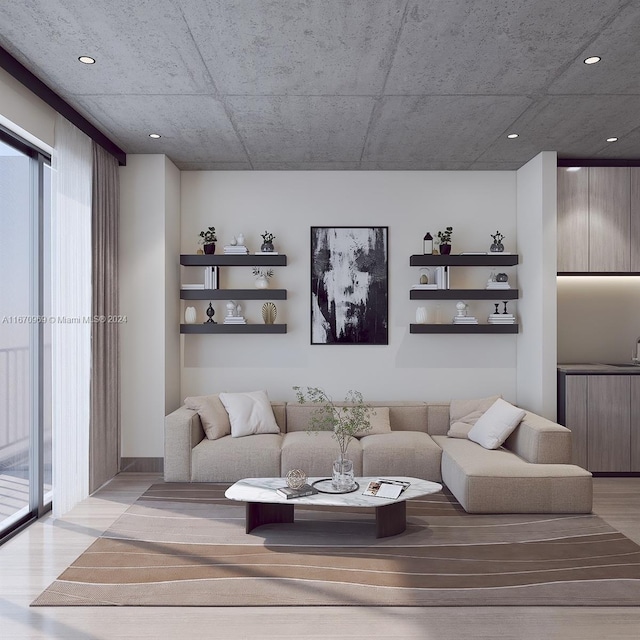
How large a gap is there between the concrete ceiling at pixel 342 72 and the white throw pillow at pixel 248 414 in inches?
86.8

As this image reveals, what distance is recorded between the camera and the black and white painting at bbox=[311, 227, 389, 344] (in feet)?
18.7

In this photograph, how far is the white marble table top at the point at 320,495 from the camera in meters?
3.47

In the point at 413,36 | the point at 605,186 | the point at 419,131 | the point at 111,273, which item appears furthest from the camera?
the point at 605,186

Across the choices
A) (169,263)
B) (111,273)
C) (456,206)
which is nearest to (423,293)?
(456,206)

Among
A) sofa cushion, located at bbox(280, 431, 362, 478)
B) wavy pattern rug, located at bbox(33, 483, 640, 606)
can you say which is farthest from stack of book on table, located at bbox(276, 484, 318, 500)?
sofa cushion, located at bbox(280, 431, 362, 478)

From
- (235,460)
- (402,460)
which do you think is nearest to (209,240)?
(235,460)

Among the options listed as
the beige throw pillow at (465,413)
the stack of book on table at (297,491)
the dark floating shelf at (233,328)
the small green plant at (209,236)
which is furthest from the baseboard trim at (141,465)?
the beige throw pillow at (465,413)

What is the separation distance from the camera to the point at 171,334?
540cm

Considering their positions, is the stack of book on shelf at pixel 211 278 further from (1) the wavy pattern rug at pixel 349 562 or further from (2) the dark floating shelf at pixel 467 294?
(1) the wavy pattern rug at pixel 349 562

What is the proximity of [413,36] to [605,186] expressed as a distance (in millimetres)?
3218

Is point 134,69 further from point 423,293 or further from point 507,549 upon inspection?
point 507,549

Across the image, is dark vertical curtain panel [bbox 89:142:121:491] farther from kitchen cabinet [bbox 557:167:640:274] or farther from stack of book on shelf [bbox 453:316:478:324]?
kitchen cabinet [bbox 557:167:640:274]

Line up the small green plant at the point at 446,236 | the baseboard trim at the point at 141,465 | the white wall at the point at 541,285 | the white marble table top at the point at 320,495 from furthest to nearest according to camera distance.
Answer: the small green plant at the point at 446,236, the baseboard trim at the point at 141,465, the white wall at the point at 541,285, the white marble table top at the point at 320,495

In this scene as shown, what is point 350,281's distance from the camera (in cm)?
571
